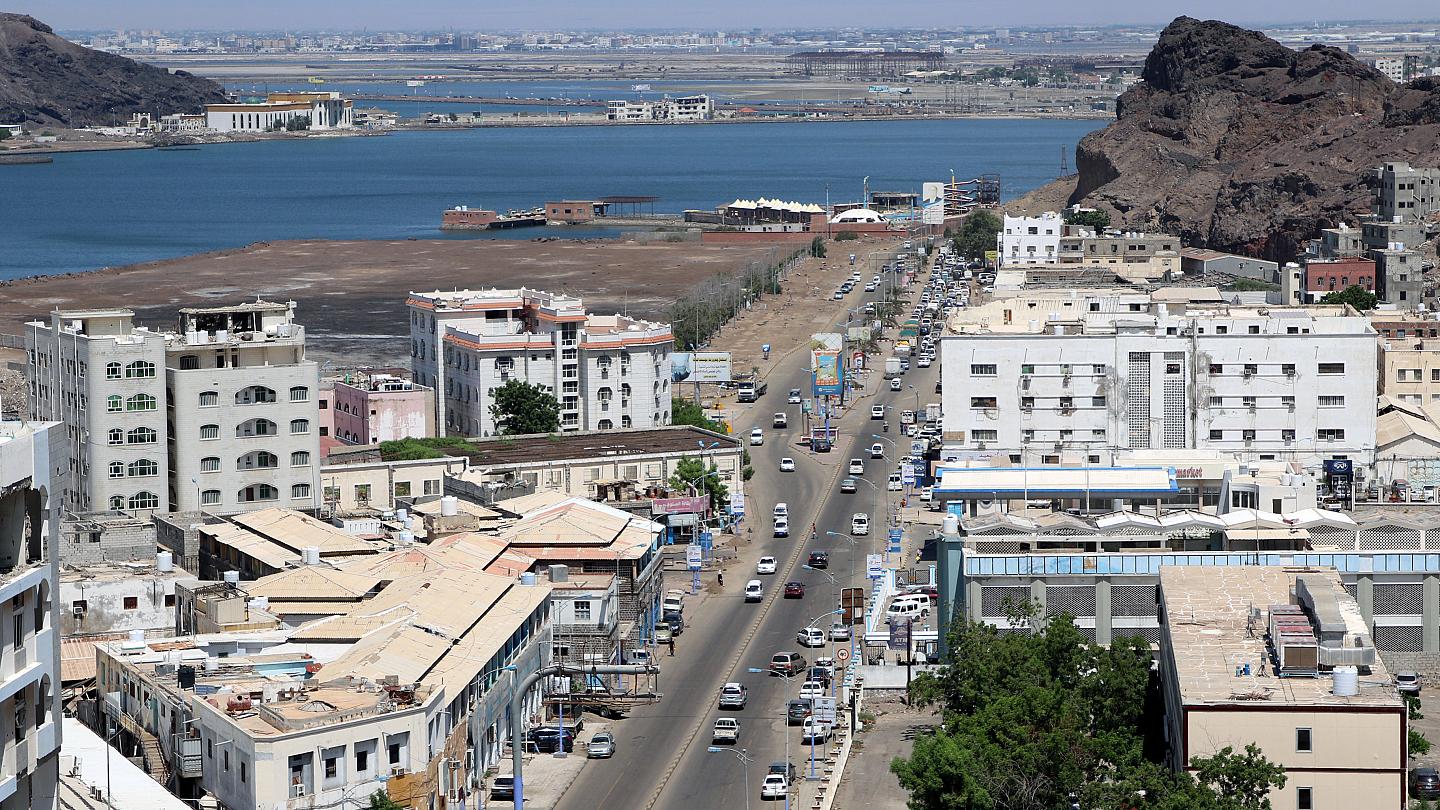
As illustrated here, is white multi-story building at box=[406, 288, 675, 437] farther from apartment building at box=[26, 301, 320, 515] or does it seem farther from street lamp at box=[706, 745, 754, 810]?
street lamp at box=[706, 745, 754, 810]

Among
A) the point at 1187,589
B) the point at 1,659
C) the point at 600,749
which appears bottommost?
the point at 600,749

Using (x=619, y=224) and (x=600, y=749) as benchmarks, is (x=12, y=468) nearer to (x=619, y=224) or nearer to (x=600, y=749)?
(x=600, y=749)

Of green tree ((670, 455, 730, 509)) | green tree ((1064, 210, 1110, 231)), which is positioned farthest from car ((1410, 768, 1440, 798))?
green tree ((1064, 210, 1110, 231))

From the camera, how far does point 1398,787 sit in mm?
24344

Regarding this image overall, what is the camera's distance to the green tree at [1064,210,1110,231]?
11212cm

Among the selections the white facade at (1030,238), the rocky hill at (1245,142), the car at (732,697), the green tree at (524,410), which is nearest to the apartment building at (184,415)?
the green tree at (524,410)

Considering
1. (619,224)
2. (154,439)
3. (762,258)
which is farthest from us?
(619,224)

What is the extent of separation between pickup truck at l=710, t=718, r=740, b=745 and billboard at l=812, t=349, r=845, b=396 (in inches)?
1282

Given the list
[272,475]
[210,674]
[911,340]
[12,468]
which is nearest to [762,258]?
[911,340]

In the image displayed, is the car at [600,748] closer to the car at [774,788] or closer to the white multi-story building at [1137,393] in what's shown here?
the car at [774,788]

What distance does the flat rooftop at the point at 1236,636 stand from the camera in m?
25.1

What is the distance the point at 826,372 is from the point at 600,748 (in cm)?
3472

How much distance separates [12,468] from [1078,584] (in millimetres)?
23950

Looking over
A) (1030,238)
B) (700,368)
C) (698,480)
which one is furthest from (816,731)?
(1030,238)
